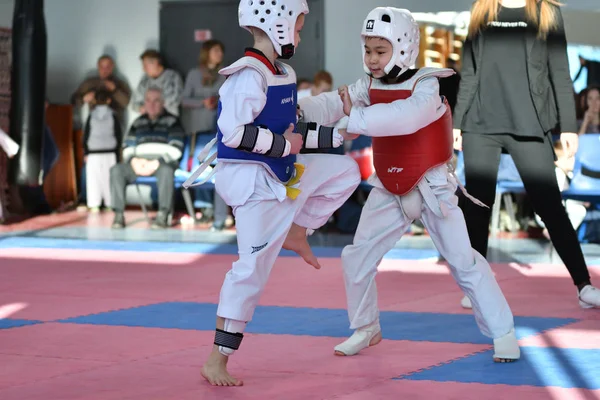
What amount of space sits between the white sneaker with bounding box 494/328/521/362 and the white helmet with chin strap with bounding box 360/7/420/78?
48.4 inches

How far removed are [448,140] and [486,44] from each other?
145 centimetres

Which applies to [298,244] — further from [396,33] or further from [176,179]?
[176,179]

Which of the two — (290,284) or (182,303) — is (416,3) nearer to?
(290,284)

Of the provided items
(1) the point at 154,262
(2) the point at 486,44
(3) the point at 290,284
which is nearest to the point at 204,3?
(1) the point at 154,262

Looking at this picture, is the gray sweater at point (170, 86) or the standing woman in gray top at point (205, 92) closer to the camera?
the standing woman in gray top at point (205, 92)

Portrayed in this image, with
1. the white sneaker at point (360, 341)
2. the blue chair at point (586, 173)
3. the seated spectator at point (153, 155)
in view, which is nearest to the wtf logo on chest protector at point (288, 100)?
the white sneaker at point (360, 341)

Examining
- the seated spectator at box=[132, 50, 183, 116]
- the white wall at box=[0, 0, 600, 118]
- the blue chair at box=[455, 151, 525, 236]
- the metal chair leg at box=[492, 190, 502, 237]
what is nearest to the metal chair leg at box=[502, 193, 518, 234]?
the blue chair at box=[455, 151, 525, 236]

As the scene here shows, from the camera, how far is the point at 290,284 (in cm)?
736

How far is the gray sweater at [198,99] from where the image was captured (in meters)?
12.9

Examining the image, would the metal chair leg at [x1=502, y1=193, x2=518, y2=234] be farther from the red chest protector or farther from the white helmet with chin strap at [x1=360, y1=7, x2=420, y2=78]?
the white helmet with chin strap at [x1=360, y1=7, x2=420, y2=78]

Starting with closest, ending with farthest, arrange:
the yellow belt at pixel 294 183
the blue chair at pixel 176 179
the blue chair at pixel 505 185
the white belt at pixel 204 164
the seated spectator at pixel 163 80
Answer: the yellow belt at pixel 294 183
the white belt at pixel 204 164
the blue chair at pixel 505 185
the blue chair at pixel 176 179
the seated spectator at pixel 163 80

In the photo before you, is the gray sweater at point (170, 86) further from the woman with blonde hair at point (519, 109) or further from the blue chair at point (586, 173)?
the woman with blonde hair at point (519, 109)

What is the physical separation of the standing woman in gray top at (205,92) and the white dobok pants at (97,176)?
4.15 ft

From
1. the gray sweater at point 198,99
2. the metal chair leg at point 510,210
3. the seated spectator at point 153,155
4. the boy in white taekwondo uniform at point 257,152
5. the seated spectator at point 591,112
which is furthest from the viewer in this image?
the gray sweater at point 198,99
